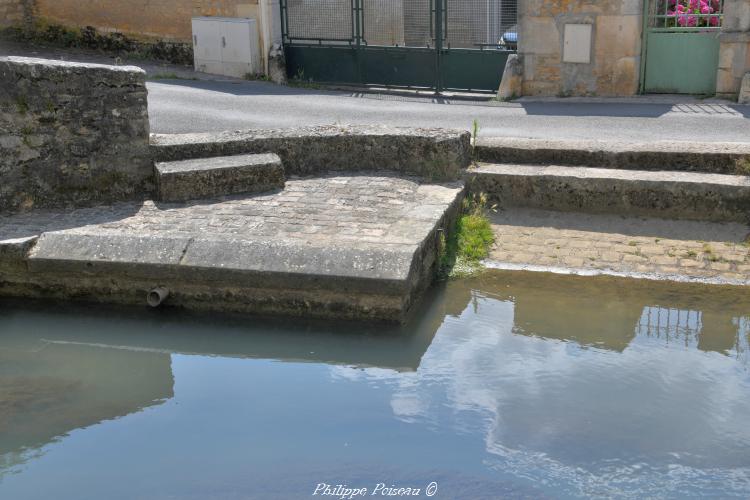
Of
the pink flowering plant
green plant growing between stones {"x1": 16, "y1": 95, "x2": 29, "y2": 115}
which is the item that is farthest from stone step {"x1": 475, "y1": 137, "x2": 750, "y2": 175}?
the pink flowering plant

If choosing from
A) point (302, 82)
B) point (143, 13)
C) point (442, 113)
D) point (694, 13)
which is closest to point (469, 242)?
point (442, 113)

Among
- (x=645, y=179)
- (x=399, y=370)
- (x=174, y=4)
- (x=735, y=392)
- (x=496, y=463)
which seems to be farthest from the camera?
(x=174, y=4)

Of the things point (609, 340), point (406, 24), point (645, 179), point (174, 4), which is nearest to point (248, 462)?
point (609, 340)

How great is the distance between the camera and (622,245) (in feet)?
23.7

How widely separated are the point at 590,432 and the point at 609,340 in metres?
1.26

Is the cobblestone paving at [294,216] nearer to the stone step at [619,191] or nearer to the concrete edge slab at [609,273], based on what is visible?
the stone step at [619,191]

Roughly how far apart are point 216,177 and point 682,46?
875cm

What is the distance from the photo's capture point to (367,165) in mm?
8211

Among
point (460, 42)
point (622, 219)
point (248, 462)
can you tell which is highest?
point (460, 42)

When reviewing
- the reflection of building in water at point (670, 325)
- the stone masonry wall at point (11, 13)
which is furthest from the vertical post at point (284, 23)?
the reflection of building in water at point (670, 325)

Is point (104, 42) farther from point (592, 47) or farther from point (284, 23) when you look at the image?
point (592, 47)

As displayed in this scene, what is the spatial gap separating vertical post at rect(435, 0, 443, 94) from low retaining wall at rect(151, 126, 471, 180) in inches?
263

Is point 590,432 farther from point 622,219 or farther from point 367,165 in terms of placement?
point 367,165

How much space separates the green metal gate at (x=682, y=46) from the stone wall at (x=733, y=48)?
175 millimetres
